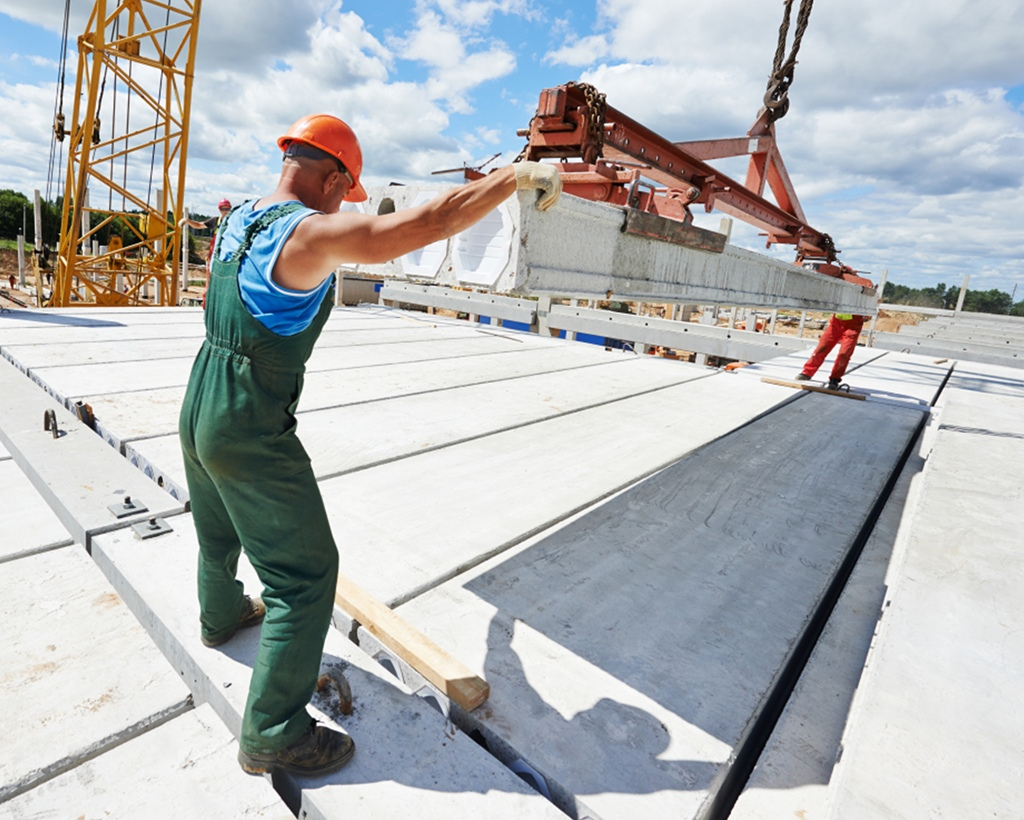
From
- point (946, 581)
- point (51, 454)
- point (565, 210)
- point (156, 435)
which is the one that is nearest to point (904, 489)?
point (946, 581)

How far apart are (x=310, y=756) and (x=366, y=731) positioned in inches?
7.6

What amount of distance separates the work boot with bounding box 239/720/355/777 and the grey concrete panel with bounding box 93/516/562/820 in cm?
3

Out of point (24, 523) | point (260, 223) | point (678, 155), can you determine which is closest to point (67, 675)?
point (24, 523)

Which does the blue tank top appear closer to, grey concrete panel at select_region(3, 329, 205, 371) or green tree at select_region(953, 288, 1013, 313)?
grey concrete panel at select_region(3, 329, 205, 371)

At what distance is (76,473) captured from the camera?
2.91 m

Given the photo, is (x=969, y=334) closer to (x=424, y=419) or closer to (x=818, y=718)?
(x=424, y=419)

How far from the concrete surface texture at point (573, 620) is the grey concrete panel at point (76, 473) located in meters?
0.02

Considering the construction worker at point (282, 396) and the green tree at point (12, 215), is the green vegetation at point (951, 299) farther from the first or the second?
the green tree at point (12, 215)

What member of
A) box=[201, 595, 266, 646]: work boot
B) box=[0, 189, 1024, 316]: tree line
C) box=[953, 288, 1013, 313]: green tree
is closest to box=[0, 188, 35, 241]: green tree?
box=[0, 189, 1024, 316]: tree line

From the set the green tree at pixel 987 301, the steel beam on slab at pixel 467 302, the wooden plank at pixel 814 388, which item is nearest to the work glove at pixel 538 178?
the wooden plank at pixel 814 388

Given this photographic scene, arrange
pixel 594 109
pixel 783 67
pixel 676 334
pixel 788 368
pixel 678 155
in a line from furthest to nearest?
pixel 676 334 → pixel 788 368 → pixel 783 67 → pixel 678 155 → pixel 594 109

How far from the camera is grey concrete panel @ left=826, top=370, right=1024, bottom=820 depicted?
1.23m

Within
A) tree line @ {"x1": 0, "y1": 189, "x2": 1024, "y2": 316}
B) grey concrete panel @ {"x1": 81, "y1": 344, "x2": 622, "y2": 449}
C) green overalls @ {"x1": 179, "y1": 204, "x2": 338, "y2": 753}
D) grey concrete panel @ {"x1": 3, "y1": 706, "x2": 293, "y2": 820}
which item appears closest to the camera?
grey concrete panel @ {"x1": 3, "y1": 706, "x2": 293, "y2": 820}

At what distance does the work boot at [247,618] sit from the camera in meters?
1.86
